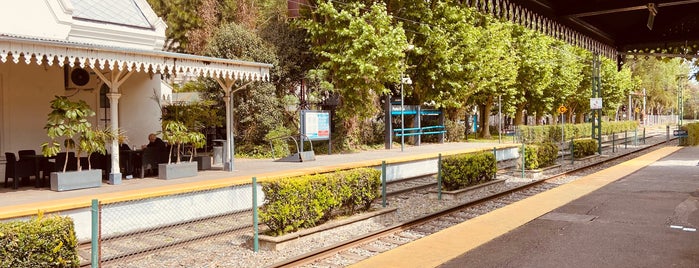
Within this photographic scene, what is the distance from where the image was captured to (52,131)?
38.8 ft

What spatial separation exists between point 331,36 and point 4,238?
1910cm

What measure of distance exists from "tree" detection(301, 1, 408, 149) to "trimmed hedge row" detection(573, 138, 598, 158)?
8399 mm

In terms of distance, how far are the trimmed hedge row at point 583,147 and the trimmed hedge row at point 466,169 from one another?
10037 mm

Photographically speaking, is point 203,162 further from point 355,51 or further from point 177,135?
point 355,51

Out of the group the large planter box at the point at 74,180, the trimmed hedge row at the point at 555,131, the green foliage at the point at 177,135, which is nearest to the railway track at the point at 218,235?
the large planter box at the point at 74,180

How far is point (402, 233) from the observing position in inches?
399

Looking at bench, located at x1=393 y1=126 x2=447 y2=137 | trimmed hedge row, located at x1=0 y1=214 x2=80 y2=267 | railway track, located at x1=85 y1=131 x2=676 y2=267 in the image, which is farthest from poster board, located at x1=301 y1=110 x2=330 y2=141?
trimmed hedge row, located at x1=0 y1=214 x2=80 y2=267

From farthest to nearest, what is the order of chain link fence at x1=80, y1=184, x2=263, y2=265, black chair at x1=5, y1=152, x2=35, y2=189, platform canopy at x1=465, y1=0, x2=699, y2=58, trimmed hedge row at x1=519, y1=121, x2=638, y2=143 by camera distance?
trimmed hedge row at x1=519, y1=121, x2=638, y2=143 → platform canopy at x1=465, y1=0, x2=699, y2=58 → black chair at x1=5, y1=152, x2=35, y2=189 → chain link fence at x1=80, y1=184, x2=263, y2=265

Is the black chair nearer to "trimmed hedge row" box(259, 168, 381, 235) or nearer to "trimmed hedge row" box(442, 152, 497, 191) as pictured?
"trimmed hedge row" box(259, 168, 381, 235)

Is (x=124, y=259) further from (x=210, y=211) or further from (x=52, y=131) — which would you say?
Result: (x=52, y=131)

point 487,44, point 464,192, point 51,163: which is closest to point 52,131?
point 51,163

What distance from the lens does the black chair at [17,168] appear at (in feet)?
40.8

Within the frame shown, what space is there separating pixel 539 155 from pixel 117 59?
14.0m

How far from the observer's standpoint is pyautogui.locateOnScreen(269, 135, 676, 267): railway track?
818 cm
